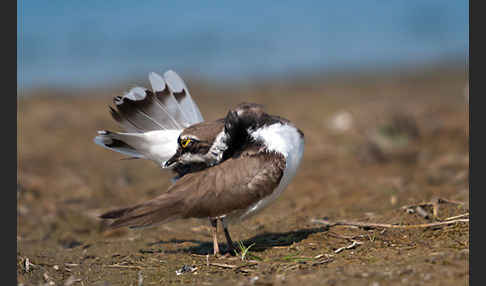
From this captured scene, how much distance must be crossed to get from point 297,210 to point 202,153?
209 centimetres

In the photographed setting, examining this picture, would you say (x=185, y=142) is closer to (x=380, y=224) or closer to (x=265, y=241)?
(x=265, y=241)

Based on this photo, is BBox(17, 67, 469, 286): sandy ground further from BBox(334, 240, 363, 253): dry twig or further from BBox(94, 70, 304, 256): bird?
BBox(94, 70, 304, 256): bird

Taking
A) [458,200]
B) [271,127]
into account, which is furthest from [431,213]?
[271,127]

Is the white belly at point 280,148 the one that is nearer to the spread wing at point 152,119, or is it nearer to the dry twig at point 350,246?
the dry twig at point 350,246

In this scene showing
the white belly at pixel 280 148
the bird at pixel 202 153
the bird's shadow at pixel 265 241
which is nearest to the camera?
the bird at pixel 202 153

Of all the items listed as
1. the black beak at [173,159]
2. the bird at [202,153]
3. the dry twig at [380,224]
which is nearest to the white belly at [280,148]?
the bird at [202,153]

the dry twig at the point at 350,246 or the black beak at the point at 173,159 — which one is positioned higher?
the black beak at the point at 173,159

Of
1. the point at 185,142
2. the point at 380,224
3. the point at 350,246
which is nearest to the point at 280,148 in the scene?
the point at 185,142

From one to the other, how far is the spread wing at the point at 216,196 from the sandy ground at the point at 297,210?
0.43 meters

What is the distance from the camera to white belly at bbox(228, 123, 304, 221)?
4.56 metres

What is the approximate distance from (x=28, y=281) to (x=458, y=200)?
4.30 meters

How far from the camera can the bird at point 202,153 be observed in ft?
14.5

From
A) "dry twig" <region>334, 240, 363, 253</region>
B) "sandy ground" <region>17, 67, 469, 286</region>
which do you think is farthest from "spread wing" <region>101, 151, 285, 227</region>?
"dry twig" <region>334, 240, 363, 253</region>

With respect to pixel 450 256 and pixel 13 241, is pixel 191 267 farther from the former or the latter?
pixel 450 256
